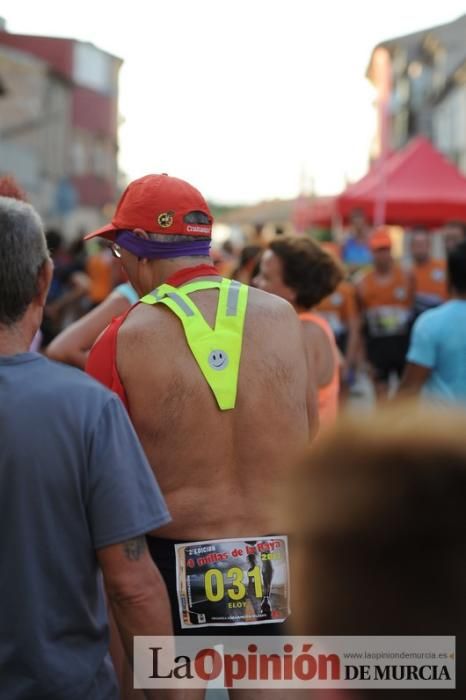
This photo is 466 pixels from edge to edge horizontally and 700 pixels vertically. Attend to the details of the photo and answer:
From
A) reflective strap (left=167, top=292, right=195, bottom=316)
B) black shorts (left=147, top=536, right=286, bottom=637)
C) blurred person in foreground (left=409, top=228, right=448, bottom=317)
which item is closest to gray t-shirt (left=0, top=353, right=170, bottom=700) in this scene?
black shorts (left=147, top=536, right=286, bottom=637)

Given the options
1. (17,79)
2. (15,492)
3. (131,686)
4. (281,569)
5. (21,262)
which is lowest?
(131,686)

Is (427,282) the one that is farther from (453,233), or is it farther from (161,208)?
(161,208)

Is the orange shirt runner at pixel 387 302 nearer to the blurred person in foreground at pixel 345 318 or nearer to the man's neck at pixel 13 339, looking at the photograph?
the blurred person in foreground at pixel 345 318

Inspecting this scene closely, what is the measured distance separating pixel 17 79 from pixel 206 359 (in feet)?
179

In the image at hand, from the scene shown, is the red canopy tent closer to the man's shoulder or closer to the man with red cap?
the man's shoulder

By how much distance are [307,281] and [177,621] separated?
234cm

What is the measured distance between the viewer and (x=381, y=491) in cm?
145

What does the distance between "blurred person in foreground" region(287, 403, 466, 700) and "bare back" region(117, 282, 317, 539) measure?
1624 millimetres

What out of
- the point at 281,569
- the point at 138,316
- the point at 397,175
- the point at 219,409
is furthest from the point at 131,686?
the point at 397,175

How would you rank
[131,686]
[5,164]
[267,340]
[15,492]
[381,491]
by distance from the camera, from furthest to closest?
[5,164] → [267,340] → [131,686] → [15,492] → [381,491]

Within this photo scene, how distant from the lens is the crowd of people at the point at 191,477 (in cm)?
147

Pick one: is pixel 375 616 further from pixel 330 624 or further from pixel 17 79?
pixel 17 79

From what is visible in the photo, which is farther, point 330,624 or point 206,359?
point 206,359

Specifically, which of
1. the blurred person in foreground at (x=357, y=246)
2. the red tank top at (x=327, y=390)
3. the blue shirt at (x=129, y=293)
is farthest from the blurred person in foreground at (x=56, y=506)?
the blurred person in foreground at (x=357, y=246)
